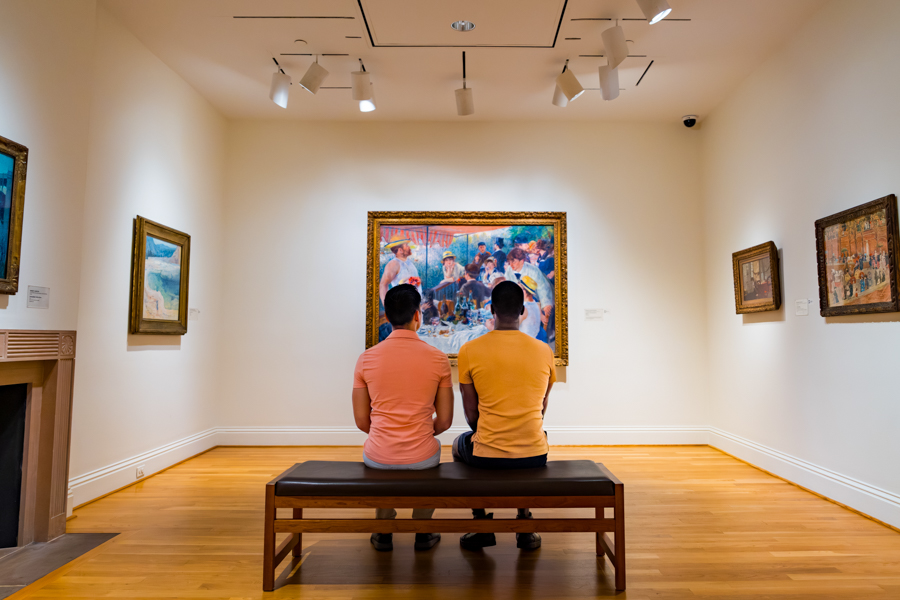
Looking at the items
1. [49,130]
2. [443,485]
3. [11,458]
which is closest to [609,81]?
[443,485]

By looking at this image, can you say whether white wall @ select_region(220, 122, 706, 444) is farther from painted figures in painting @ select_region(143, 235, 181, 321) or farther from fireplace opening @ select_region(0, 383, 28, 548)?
fireplace opening @ select_region(0, 383, 28, 548)

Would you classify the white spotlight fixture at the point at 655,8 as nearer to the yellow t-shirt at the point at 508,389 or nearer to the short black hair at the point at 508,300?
the short black hair at the point at 508,300

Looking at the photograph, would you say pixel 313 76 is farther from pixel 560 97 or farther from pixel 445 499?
pixel 445 499

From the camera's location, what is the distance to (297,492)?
2.35 m

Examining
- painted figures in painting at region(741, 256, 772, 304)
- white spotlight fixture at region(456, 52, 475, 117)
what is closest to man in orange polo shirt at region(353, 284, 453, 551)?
white spotlight fixture at region(456, 52, 475, 117)

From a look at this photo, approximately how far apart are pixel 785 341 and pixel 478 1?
140 inches

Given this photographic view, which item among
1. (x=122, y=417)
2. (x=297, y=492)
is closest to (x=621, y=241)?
(x=297, y=492)

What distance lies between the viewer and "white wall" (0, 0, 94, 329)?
2793 mm

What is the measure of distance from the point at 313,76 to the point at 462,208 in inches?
80.4

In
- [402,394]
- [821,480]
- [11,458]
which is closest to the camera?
[402,394]

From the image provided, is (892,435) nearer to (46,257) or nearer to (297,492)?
(297,492)

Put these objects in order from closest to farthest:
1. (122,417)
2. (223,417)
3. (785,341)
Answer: (122,417) → (785,341) → (223,417)

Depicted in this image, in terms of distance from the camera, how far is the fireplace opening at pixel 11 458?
2.84 m

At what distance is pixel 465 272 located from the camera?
5.75 metres
